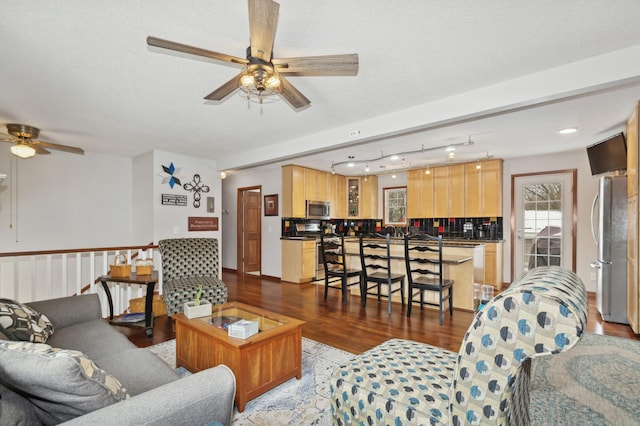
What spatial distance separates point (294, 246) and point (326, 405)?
4.28 meters

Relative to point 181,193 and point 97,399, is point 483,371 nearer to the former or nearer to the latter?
point 97,399

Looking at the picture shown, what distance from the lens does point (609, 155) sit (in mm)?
3924

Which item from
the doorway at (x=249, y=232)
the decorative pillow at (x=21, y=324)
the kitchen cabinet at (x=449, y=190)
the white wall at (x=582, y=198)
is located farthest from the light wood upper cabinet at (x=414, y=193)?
the decorative pillow at (x=21, y=324)

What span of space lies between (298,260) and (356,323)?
2641 mm

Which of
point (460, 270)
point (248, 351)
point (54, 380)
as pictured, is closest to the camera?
point (54, 380)

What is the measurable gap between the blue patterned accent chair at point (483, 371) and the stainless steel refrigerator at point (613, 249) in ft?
11.4

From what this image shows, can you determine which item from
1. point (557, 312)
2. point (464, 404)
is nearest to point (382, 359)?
point (464, 404)

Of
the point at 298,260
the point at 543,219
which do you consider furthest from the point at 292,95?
the point at 543,219

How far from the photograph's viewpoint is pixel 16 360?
938mm

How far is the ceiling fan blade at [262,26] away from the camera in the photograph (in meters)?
1.50

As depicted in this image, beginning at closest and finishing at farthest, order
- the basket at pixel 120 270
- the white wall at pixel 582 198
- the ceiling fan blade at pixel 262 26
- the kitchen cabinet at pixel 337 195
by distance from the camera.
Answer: the ceiling fan blade at pixel 262 26 → the basket at pixel 120 270 → the white wall at pixel 582 198 → the kitchen cabinet at pixel 337 195

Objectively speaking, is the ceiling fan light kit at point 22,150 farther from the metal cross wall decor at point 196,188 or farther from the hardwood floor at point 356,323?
the hardwood floor at point 356,323

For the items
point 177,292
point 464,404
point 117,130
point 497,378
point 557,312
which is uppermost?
point 117,130

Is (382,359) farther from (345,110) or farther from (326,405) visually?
(345,110)
